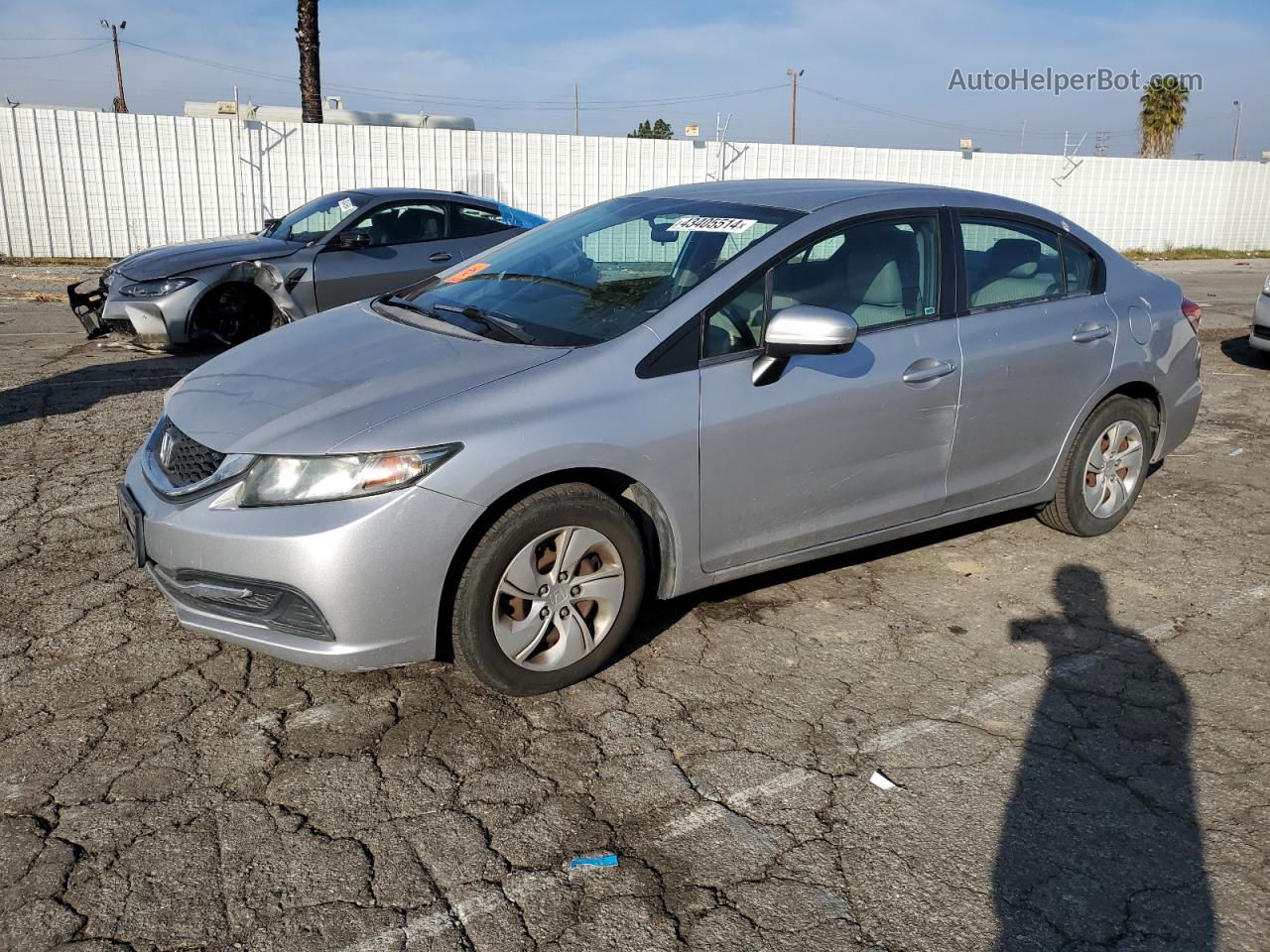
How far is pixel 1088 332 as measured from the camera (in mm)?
4793

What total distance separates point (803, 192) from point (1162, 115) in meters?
42.4

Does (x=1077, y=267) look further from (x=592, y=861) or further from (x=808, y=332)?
(x=592, y=861)

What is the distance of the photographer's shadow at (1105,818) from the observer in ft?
8.57

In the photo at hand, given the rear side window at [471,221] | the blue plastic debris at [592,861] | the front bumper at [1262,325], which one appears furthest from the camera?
the rear side window at [471,221]

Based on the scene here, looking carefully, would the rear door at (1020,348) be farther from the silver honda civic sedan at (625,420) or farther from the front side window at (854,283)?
the front side window at (854,283)

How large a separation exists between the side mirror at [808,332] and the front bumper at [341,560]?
1195mm

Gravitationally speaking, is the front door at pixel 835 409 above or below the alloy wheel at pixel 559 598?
above

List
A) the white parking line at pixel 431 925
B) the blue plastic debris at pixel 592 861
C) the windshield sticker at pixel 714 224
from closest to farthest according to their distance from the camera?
the white parking line at pixel 431 925 < the blue plastic debris at pixel 592 861 < the windshield sticker at pixel 714 224

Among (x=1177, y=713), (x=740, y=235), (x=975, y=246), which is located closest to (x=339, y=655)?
(x=740, y=235)

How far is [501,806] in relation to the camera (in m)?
3.02

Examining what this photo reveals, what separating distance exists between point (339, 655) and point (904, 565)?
2699 millimetres

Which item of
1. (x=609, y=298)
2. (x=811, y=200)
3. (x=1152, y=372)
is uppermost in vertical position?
(x=811, y=200)

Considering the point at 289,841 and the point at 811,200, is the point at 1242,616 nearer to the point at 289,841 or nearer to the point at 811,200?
the point at 811,200

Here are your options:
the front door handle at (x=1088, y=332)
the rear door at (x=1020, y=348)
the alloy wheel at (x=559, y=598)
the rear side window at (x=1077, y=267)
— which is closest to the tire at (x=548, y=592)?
the alloy wheel at (x=559, y=598)
